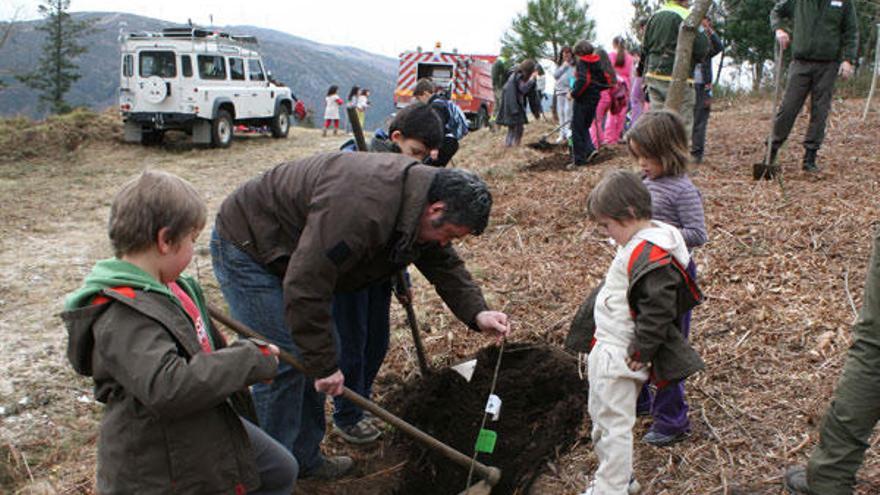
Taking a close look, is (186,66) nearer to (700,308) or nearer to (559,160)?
(559,160)

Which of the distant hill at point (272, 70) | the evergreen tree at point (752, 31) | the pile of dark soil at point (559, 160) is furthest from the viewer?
the distant hill at point (272, 70)

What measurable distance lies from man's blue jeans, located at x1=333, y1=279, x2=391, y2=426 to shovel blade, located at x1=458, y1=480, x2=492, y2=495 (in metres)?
0.79

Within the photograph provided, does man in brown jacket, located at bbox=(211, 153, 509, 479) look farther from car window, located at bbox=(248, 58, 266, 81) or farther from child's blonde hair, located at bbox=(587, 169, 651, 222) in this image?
car window, located at bbox=(248, 58, 266, 81)

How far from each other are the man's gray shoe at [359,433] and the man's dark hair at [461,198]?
69.3 inches

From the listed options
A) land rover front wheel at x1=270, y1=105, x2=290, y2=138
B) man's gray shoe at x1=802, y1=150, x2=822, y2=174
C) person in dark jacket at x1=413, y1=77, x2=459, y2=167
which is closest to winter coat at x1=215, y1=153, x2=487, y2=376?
person in dark jacket at x1=413, y1=77, x2=459, y2=167

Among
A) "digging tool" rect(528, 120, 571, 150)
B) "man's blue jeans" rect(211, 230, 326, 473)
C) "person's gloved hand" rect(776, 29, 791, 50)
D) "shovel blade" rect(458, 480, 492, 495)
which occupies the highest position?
"person's gloved hand" rect(776, 29, 791, 50)

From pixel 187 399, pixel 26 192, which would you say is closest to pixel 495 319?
pixel 187 399

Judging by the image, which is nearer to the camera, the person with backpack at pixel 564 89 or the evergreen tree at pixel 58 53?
the person with backpack at pixel 564 89

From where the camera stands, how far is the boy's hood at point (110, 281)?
182 centimetres

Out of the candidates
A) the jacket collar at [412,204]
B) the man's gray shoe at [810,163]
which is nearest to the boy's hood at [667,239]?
the jacket collar at [412,204]

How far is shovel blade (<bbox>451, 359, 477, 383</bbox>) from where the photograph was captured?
403 centimetres

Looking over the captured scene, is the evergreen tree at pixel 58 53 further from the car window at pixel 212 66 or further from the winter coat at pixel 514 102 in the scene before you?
the winter coat at pixel 514 102

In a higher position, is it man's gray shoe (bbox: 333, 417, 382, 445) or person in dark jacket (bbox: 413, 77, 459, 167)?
person in dark jacket (bbox: 413, 77, 459, 167)

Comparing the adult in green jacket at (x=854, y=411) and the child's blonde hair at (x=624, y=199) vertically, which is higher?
the child's blonde hair at (x=624, y=199)
